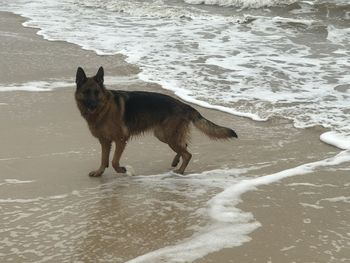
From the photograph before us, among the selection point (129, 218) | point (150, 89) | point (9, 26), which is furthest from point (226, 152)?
point (9, 26)

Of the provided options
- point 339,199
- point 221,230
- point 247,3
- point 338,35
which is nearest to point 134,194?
point 221,230

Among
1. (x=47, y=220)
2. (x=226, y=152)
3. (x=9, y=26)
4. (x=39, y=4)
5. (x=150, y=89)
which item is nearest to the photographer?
(x=47, y=220)

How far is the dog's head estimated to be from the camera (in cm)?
532

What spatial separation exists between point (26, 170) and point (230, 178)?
201 cm

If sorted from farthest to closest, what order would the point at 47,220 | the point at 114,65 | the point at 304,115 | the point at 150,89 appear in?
the point at 114,65 → the point at 150,89 → the point at 304,115 → the point at 47,220

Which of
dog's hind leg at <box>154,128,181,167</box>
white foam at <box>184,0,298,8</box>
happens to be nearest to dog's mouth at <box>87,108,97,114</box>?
dog's hind leg at <box>154,128,181,167</box>

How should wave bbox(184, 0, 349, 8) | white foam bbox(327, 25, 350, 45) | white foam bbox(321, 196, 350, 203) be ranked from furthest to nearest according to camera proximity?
A: wave bbox(184, 0, 349, 8) < white foam bbox(327, 25, 350, 45) < white foam bbox(321, 196, 350, 203)

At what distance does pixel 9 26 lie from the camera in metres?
15.6

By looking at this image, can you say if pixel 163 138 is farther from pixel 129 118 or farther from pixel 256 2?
pixel 256 2

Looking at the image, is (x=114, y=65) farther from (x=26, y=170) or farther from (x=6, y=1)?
(x=6, y=1)

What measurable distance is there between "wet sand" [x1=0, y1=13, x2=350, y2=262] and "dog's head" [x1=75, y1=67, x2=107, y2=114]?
2.25 feet

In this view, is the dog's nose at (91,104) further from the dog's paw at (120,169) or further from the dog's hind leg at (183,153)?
the dog's hind leg at (183,153)

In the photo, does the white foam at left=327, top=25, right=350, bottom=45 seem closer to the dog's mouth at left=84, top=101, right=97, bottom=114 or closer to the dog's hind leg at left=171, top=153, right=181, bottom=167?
the dog's hind leg at left=171, top=153, right=181, bottom=167

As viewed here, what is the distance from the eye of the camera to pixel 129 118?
560 cm
